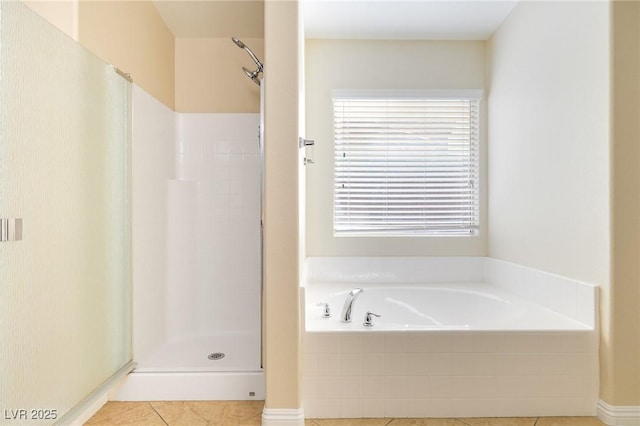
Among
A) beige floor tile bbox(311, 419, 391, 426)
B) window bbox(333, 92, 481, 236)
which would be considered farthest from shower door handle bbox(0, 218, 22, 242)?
window bbox(333, 92, 481, 236)

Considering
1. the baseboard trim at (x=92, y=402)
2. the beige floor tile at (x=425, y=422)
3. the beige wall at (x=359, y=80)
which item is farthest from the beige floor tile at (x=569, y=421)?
the baseboard trim at (x=92, y=402)

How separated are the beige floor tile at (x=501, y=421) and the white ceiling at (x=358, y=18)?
2392 millimetres

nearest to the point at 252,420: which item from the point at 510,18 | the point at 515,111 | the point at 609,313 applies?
the point at 609,313

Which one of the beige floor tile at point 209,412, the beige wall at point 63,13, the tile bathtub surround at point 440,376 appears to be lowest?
the beige floor tile at point 209,412

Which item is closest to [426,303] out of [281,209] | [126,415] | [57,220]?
[281,209]

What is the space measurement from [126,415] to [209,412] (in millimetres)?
396

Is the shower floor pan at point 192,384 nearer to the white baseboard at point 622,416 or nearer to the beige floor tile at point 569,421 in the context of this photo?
the beige floor tile at point 569,421

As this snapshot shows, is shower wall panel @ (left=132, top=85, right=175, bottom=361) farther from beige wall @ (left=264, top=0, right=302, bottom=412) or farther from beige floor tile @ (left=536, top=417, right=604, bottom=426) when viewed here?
beige floor tile @ (left=536, top=417, right=604, bottom=426)

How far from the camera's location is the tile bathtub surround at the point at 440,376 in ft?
5.77

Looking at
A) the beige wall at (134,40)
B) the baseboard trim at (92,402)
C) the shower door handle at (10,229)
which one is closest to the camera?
the shower door handle at (10,229)

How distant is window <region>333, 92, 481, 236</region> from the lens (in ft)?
9.29

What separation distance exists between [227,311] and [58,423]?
4.50 ft

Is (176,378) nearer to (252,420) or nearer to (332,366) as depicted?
(252,420)

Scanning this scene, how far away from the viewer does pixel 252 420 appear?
69.4 inches
